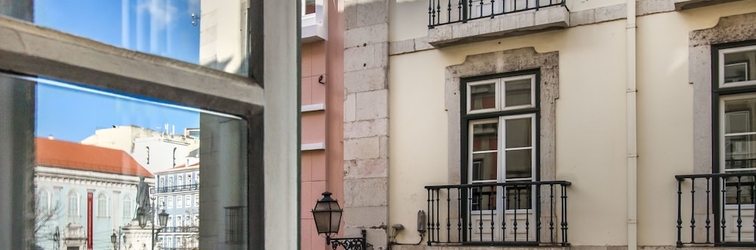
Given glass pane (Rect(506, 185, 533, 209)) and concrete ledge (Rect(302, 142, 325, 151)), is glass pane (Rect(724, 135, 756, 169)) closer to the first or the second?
glass pane (Rect(506, 185, 533, 209))

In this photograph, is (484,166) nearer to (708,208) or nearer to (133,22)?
(708,208)

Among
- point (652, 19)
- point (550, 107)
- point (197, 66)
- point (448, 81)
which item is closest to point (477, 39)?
point (448, 81)

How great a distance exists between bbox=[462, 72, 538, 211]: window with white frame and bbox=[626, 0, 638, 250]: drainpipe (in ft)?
3.22

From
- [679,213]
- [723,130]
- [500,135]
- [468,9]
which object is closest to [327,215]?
→ [500,135]

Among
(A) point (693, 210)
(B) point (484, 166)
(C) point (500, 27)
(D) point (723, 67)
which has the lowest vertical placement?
(A) point (693, 210)

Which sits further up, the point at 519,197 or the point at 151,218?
the point at 151,218

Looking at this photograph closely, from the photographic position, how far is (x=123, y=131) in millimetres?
1145

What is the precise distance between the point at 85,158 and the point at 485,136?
7135 mm

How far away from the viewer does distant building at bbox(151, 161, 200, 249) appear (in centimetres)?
121

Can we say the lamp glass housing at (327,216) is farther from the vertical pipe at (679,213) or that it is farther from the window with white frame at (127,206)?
the window with white frame at (127,206)

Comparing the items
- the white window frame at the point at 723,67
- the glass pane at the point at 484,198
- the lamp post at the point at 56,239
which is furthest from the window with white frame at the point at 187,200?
the glass pane at the point at 484,198

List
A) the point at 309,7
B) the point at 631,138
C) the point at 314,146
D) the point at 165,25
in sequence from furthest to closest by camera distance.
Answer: the point at 309,7
the point at 314,146
the point at 631,138
the point at 165,25

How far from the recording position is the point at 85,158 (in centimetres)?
112

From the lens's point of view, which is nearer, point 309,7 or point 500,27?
point 500,27
